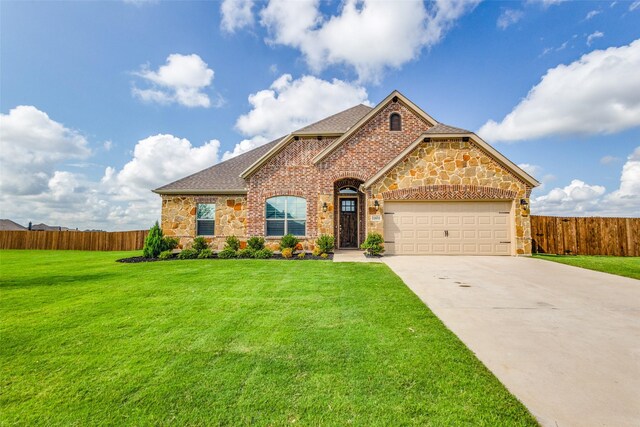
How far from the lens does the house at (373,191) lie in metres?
12.7

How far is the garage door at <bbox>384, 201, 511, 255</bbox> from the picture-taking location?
12.7 metres

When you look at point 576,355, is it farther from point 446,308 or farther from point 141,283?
point 141,283

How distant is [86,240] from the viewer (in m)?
21.2

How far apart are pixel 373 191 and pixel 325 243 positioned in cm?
320

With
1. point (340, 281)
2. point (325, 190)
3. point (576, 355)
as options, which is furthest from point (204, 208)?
point (576, 355)

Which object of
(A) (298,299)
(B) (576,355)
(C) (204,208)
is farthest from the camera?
(C) (204,208)

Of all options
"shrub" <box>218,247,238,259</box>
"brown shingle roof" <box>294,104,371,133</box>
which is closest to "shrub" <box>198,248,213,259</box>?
"shrub" <box>218,247,238,259</box>

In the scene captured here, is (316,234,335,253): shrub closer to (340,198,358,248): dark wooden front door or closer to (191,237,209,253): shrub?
(340,198,358,248): dark wooden front door

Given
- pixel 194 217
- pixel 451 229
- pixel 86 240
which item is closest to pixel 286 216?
pixel 194 217

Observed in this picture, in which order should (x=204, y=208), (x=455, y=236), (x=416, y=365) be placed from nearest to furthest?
(x=416, y=365) → (x=455, y=236) → (x=204, y=208)

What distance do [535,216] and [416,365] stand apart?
584 inches

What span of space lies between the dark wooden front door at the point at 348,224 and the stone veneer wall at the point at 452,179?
3025mm

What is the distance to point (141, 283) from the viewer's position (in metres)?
7.71

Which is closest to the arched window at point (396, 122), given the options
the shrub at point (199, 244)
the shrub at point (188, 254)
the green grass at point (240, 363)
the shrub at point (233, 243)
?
the shrub at point (233, 243)
